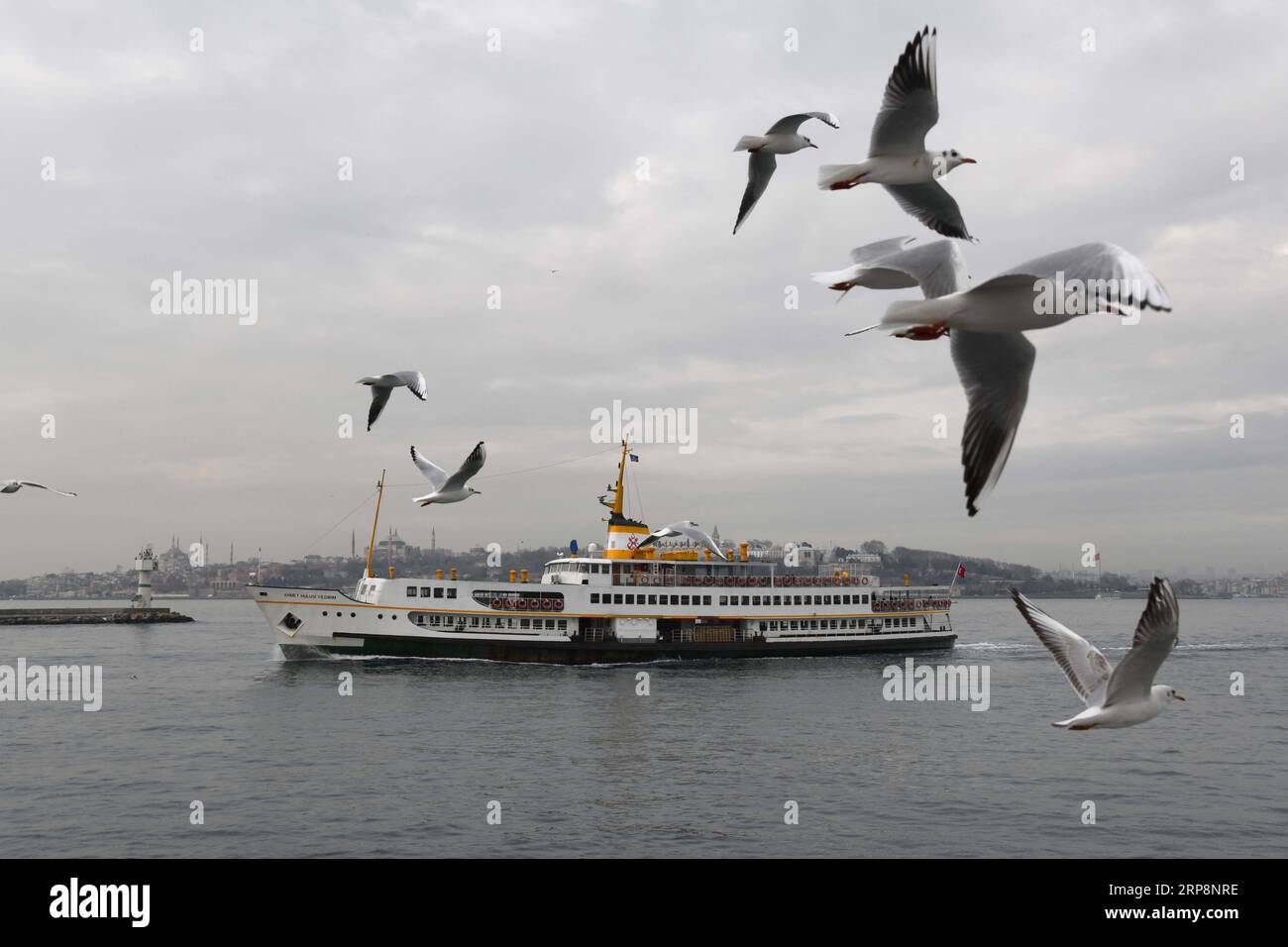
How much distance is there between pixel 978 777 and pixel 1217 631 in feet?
220

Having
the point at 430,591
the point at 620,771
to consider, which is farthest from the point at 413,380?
the point at 430,591

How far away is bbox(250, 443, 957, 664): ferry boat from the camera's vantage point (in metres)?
40.6

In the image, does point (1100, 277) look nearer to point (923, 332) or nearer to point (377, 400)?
point (923, 332)

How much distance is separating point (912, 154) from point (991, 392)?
158 cm

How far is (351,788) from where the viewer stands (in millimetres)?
19984

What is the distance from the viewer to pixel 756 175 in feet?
17.3

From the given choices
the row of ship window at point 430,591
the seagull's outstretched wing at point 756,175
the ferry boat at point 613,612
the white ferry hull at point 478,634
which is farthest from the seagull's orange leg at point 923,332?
the row of ship window at point 430,591

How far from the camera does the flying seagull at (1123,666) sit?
13.5 feet

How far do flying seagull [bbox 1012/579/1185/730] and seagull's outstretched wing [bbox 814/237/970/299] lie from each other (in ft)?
4.32

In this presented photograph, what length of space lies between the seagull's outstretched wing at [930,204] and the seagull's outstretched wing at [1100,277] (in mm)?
1275

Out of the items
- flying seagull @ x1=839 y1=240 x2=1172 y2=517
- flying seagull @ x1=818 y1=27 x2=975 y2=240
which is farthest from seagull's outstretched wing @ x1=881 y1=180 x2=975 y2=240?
flying seagull @ x1=839 y1=240 x2=1172 y2=517

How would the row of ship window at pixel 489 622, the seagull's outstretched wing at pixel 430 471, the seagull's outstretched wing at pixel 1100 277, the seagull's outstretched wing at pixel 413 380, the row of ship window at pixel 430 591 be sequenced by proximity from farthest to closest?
1. the row of ship window at pixel 489 622
2. the row of ship window at pixel 430 591
3. the seagull's outstretched wing at pixel 430 471
4. the seagull's outstretched wing at pixel 413 380
5. the seagull's outstretched wing at pixel 1100 277

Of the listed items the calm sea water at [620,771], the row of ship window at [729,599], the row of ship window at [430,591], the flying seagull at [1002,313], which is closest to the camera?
the flying seagull at [1002,313]

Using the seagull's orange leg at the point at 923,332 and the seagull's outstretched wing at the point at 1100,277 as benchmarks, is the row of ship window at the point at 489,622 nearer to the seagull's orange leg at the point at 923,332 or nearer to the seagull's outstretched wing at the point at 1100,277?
the seagull's orange leg at the point at 923,332
